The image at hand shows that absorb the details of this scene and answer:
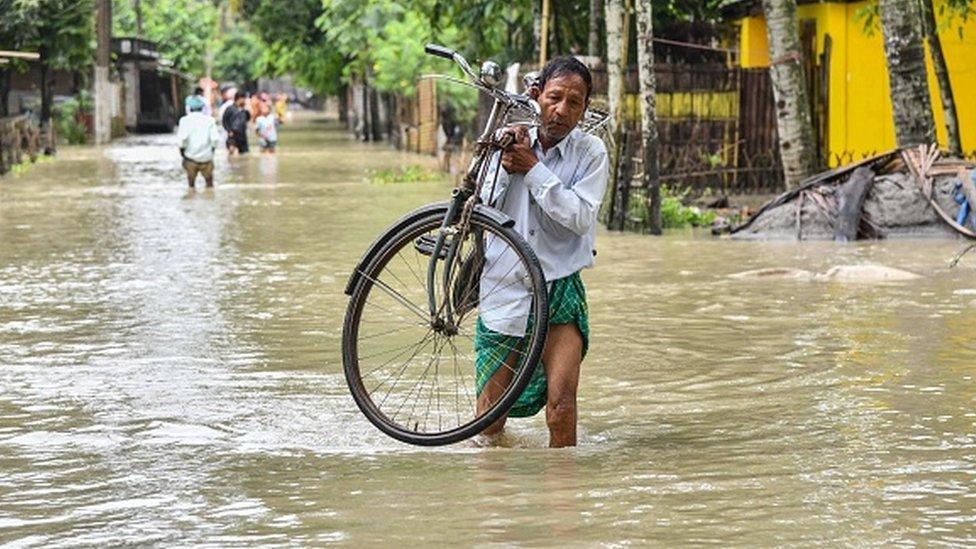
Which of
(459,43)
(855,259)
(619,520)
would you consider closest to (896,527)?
(619,520)

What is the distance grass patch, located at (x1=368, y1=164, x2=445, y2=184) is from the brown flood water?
46.3 ft

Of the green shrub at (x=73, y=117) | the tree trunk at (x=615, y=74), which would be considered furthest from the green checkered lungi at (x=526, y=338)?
the green shrub at (x=73, y=117)

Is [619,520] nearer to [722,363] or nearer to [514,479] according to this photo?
[514,479]

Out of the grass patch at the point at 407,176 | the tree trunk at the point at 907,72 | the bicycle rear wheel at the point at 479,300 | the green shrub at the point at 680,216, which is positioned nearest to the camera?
the bicycle rear wheel at the point at 479,300

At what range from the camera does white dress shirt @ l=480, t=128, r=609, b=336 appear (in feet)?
21.4

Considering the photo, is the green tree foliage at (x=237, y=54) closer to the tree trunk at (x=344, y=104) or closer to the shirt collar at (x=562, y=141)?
the tree trunk at (x=344, y=104)

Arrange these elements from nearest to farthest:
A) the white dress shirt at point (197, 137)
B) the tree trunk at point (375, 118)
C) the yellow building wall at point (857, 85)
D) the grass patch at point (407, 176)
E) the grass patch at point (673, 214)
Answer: the grass patch at point (673, 214)
the yellow building wall at point (857, 85)
the white dress shirt at point (197, 137)
the grass patch at point (407, 176)
the tree trunk at point (375, 118)

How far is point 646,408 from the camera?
8242 millimetres

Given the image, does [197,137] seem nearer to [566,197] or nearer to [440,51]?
[440,51]

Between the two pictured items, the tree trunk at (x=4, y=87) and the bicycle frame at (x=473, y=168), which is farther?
the tree trunk at (x=4, y=87)

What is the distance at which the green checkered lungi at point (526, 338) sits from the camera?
6.70m

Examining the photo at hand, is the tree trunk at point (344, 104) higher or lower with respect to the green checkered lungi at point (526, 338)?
higher

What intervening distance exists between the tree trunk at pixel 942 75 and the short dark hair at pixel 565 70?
45.9ft

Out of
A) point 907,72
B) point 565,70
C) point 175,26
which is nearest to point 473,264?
point 565,70
